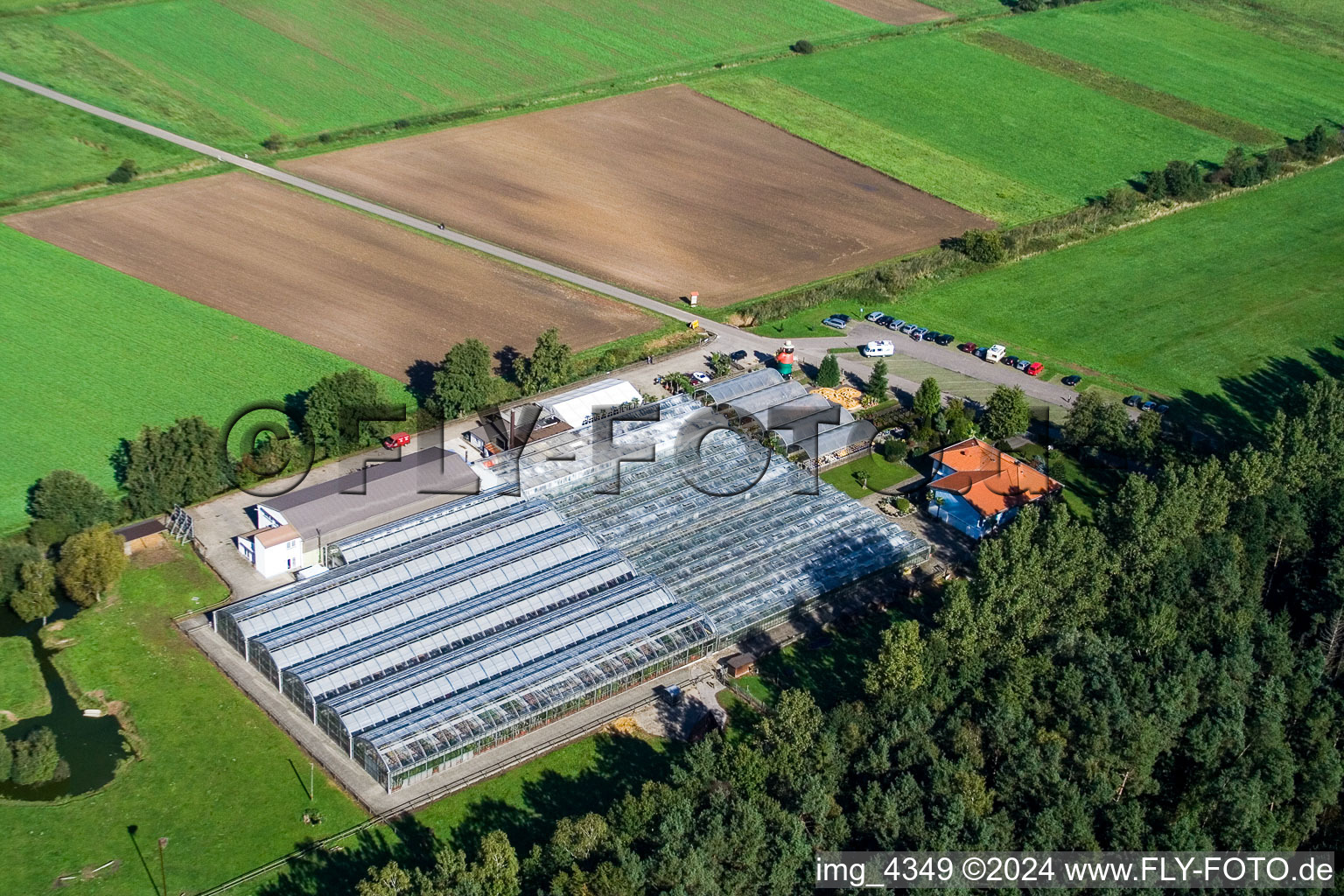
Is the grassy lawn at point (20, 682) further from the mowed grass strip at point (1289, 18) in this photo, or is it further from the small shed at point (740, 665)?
the mowed grass strip at point (1289, 18)

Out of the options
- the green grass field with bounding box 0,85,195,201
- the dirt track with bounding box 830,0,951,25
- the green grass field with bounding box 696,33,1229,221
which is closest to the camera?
the green grass field with bounding box 0,85,195,201

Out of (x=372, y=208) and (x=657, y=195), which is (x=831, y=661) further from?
(x=372, y=208)

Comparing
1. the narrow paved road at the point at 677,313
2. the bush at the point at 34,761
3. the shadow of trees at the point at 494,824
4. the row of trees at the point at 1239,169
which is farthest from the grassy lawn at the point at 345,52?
the shadow of trees at the point at 494,824

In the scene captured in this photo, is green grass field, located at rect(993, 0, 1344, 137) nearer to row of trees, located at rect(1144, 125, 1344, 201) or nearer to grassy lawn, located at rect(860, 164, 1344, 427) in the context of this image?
row of trees, located at rect(1144, 125, 1344, 201)

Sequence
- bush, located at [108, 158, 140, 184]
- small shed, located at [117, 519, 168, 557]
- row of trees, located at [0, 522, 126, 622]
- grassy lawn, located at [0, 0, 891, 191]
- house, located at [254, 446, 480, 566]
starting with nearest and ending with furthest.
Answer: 1. row of trees, located at [0, 522, 126, 622]
2. small shed, located at [117, 519, 168, 557]
3. house, located at [254, 446, 480, 566]
4. bush, located at [108, 158, 140, 184]
5. grassy lawn, located at [0, 0, 891, 191]

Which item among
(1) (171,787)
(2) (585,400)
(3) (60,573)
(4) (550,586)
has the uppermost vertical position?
(2) (585,400)

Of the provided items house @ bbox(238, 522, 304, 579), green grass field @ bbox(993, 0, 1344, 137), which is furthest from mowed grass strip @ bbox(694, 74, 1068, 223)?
house @ bbox(238, 522, 304, 579)

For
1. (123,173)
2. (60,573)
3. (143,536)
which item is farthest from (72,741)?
(123,173)
